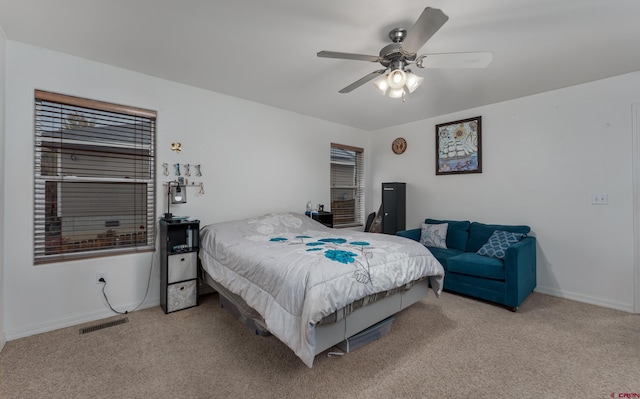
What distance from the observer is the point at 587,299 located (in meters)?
3.09

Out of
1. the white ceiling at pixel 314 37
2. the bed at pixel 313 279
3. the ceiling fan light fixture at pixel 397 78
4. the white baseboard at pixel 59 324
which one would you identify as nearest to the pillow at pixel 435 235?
the bed at pixel 313 279

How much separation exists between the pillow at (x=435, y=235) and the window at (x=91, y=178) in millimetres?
3620

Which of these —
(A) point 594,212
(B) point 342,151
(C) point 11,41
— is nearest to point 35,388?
(C) point 11,41

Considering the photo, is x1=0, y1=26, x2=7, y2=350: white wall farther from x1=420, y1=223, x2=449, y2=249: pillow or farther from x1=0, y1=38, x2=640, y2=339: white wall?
x1=420, y1=223, x2=449, y2=249: pillow

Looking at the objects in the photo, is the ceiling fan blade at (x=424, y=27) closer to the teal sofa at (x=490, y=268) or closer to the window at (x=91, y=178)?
the teal sofa at (x=490, y=268)

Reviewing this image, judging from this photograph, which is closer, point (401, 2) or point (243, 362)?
point (401, 2)

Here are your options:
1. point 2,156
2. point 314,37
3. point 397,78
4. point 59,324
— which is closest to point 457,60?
point 397,78

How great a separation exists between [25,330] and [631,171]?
19.9 ft

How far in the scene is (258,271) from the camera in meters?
2.06

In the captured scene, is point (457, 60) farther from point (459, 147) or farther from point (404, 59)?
point (459, 147)

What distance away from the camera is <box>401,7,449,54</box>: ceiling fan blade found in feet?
4.78

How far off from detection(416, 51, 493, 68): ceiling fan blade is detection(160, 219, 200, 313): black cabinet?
2.71 meters

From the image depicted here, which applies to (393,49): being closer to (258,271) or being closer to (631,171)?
(258,271)

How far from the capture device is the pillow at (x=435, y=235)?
154 inches
